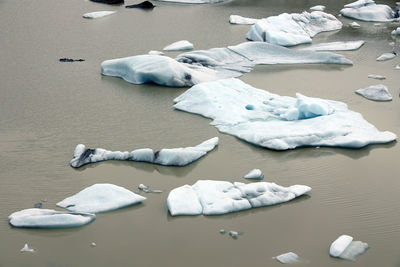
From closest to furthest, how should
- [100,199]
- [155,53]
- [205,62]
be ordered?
[100,199], [205,62], [155,53]

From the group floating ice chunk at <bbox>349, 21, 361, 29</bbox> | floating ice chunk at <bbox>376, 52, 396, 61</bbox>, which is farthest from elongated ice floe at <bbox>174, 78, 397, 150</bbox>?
floating ice chunk at <bbox>349, 21, 361, 29</bbox>

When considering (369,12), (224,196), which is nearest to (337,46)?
(369,12)

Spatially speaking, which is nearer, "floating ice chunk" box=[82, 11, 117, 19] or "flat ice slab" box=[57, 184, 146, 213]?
"flat ice slab" box=[57, 184, 146, 213]

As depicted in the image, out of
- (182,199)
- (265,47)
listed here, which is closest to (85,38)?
(265,47)

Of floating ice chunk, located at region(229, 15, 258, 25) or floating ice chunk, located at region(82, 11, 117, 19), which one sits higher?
floating ice chunk, located at region(229, 15, 258, 25)

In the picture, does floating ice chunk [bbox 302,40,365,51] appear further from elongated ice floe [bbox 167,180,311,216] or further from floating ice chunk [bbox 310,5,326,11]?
elongated ice floe [bbox 167,180,311,216]

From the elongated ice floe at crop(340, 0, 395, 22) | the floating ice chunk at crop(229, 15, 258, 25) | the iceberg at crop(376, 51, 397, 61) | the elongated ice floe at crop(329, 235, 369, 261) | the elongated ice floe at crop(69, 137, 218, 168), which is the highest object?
the elongated ice floe at crop(329, 235, 369, 261)

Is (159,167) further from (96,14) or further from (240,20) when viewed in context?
(96,14)
